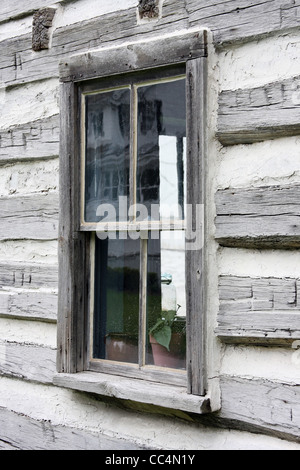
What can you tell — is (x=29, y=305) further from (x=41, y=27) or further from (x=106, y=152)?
(x=41, y=27)

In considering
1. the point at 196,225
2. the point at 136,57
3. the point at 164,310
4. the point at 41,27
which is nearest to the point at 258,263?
the point at 196,225

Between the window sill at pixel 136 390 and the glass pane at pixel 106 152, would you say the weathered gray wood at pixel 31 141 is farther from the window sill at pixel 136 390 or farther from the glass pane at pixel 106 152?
the window sill at pixel 136 390

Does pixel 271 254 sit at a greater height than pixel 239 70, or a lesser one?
lesser

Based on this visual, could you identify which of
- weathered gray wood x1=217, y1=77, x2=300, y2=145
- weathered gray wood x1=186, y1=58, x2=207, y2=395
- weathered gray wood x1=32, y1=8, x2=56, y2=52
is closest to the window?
weathered gray wood x1=186, y1=58, x2=207, y2=395

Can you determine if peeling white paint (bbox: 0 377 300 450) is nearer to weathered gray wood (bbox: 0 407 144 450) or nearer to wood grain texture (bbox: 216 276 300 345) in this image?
weathered gray wood (bbox: 0 407 144 450)

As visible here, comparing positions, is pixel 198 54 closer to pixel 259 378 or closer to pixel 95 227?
pixel 95 227

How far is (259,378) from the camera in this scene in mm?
2834

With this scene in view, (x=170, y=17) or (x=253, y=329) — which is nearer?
(x=253, y=329)

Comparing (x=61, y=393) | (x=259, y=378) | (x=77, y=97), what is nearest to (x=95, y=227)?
(x=77, y=97)

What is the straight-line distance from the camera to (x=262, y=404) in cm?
282

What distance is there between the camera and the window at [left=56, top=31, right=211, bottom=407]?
9.82ft

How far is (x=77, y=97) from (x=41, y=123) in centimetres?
31

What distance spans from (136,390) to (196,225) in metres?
0.82

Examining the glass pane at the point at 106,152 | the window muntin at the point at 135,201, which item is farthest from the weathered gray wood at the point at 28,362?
the glass pane at the point at 106,152
